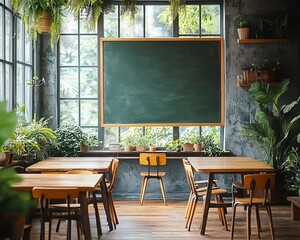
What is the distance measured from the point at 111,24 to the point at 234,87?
7.56 feet

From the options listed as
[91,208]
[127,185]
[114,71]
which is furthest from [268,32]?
[91,208]

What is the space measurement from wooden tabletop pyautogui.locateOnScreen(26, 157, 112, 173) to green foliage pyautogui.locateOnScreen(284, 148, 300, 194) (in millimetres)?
2630

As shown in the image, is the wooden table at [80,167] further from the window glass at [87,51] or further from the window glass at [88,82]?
the window glass at [87,51]

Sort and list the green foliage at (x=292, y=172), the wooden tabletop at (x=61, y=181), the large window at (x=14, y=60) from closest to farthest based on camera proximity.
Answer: the wooden tabletop at (x=61, y=181), the large window at (x=14, y=60), the green foliage at (x=292, y=172)

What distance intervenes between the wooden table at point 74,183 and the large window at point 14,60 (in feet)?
5.59

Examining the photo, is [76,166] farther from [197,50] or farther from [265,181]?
[197,50]

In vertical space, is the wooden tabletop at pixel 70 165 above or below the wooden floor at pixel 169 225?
above

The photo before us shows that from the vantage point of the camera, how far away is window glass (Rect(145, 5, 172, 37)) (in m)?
8.52

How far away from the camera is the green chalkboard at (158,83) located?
8398mm

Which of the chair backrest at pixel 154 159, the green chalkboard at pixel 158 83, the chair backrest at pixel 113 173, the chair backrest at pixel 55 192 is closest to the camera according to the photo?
the chair backrest at pixel 55 192

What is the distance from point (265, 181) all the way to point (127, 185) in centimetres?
371

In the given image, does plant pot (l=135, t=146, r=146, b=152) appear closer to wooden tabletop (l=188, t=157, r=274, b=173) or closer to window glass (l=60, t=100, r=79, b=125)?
window glass (l=60, t=100, r=79, b=125)

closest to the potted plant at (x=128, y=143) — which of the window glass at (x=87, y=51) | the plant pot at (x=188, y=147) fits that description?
the plant pot at (x=188, y=147)

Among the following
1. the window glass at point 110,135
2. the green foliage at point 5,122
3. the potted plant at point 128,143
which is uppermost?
the green foliage at point 5,122
